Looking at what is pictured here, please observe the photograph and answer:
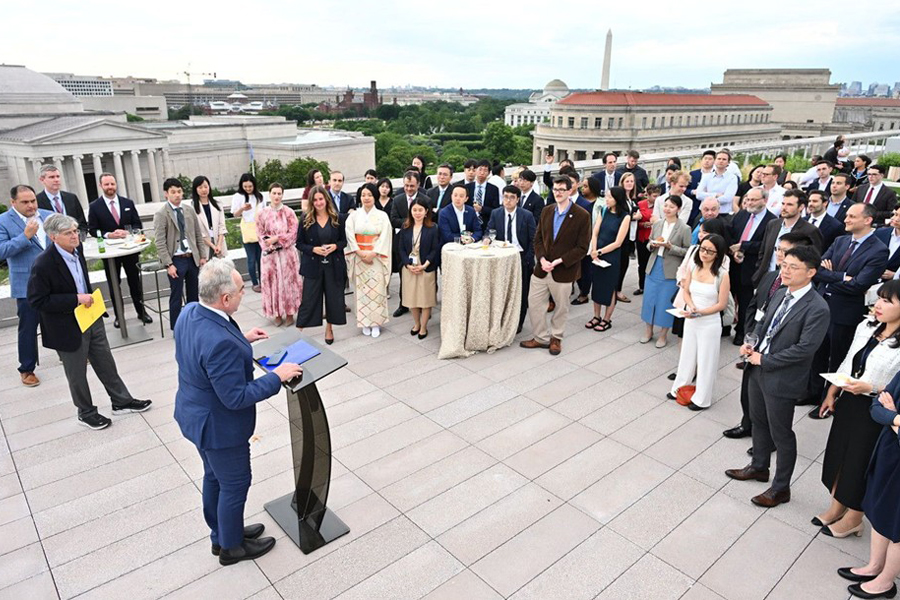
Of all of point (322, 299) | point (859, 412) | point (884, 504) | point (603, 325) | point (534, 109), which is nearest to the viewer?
point (884, 504)

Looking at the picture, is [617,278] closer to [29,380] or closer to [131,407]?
[131,407]

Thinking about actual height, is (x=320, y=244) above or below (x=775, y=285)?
below

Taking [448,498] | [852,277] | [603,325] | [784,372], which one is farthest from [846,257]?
[448,498]

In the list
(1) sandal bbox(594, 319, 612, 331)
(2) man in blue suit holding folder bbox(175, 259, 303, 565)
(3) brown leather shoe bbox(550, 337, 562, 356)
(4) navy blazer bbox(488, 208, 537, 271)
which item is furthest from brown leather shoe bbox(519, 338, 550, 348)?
(2) man in blue suit holding folder bbox(175, 259, 303, 565)

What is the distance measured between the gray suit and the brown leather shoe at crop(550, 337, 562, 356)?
2.36 m

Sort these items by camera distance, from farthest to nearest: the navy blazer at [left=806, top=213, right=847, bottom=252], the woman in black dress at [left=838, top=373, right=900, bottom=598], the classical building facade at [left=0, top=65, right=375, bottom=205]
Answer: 1. the classical building facade at [left=0, top=65, right=375, bottom=205]
2. the navy blazer at [left=806, top=213, right=847, bottom=252]
3. the woman in black dress at [left=838, top=373, right=900, bottom=598]

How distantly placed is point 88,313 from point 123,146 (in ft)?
179

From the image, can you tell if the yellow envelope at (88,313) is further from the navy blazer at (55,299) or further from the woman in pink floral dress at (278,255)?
the woman in pink floral dress at (278,255)

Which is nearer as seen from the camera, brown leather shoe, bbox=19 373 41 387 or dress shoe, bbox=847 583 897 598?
dress shoe, bbox=847 583 897 598

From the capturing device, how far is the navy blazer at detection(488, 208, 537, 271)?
6.14m

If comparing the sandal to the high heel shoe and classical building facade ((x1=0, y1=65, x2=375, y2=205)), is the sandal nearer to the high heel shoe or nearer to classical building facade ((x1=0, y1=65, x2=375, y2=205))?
the high heel shoe

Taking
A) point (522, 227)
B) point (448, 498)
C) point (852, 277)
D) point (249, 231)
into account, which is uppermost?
point (522, 227)

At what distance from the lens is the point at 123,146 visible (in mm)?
49938

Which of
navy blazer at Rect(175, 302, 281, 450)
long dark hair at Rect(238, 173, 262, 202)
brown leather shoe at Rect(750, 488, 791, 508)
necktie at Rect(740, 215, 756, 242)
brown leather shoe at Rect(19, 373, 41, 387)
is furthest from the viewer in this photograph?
long dark hair at Rect(238, 173, 262, 202)
